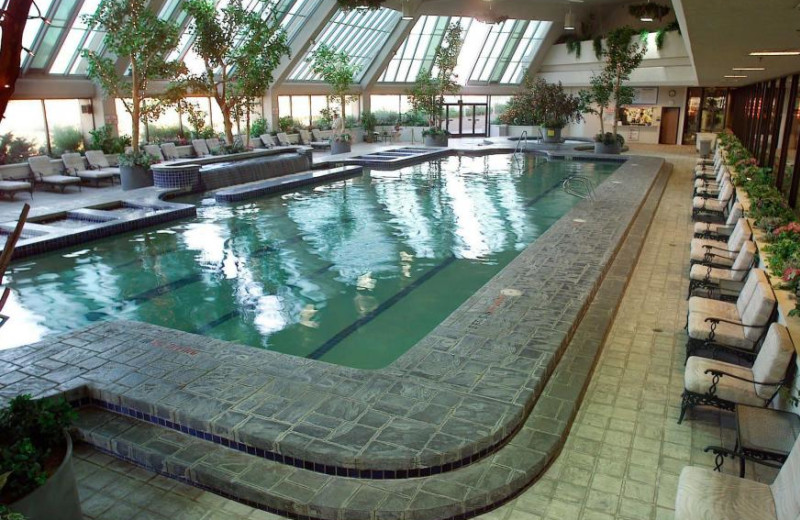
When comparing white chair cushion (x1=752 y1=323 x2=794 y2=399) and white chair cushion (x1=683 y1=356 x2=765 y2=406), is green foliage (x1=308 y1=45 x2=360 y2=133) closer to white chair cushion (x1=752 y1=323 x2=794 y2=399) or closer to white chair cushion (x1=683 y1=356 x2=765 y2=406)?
white chair cushion (x1=683 y1=356 x2=765 y2=406)

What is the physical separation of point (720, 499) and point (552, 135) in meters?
24.2

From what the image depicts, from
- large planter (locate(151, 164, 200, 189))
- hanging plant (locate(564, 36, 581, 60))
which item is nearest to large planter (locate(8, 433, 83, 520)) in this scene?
large planter (locate(151, 164, 200, 189))

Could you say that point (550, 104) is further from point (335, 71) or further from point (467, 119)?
point (335, 71)

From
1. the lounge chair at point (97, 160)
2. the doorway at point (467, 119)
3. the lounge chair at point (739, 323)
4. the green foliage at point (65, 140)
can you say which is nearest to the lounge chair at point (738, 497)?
the lounge chair at point (739, 323)

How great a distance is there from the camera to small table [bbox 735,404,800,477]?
3520 millimetres

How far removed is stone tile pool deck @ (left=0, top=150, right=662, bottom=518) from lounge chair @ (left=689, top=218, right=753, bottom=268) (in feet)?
5.83

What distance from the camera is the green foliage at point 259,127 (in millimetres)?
23125

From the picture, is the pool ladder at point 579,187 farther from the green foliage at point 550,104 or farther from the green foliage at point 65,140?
the green foliage at point 65,140

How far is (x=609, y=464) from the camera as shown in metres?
3.97

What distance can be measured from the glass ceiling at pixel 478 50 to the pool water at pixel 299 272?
1666 centimetres

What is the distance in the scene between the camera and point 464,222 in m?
11.6

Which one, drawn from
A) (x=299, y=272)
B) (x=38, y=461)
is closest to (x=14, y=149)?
(x=299, y=272)

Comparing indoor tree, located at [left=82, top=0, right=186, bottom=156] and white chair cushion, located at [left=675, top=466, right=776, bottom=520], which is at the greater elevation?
indoor tree, located at [left=82, top=0, right=186, bottom=156]

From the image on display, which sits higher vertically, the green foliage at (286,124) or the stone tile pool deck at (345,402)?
the green foliage at (286,124)
